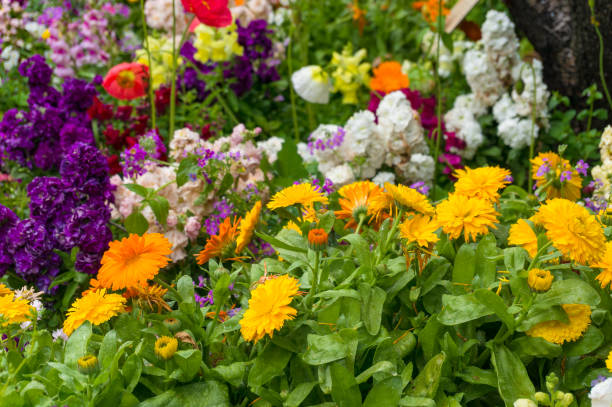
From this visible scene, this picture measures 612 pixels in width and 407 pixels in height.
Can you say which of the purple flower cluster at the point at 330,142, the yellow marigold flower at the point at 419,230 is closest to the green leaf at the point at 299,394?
the yellow marigold flower at the point at 419,230

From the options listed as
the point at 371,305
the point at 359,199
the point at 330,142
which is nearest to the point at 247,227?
the point at 359,199

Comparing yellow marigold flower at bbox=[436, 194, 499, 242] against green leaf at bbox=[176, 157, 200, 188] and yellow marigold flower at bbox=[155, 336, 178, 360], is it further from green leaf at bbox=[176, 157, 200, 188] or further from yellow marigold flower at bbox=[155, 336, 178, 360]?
green leaf at bbox=[176, 157, 200, 188]

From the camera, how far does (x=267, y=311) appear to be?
100 cm

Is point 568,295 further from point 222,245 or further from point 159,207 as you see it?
point 159,207

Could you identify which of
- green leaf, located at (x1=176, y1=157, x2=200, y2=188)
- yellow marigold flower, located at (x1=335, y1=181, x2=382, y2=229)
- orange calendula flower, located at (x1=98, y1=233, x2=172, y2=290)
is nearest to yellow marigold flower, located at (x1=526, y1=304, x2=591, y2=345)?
yellow marigold flower, located at (x1=335, y1=181, x2=382, y2=229)

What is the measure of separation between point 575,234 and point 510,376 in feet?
0.86

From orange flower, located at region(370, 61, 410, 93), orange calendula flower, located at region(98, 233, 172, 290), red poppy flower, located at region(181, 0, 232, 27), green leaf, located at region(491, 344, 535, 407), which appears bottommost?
green leaf, located at region(491, 344, 535, 407)

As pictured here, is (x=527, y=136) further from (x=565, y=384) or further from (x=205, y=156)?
(x=565, y=384)

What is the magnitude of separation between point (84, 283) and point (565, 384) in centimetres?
120

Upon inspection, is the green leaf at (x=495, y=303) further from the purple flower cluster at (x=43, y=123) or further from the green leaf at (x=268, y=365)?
the purple flower cluster at (x=43, y=123)

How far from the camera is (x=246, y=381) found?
113 centimetres

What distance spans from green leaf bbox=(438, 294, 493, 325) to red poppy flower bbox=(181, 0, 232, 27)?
1.27 metres

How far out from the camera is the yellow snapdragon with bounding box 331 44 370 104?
2.80m

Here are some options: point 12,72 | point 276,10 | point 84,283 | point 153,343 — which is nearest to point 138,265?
point 153,343
